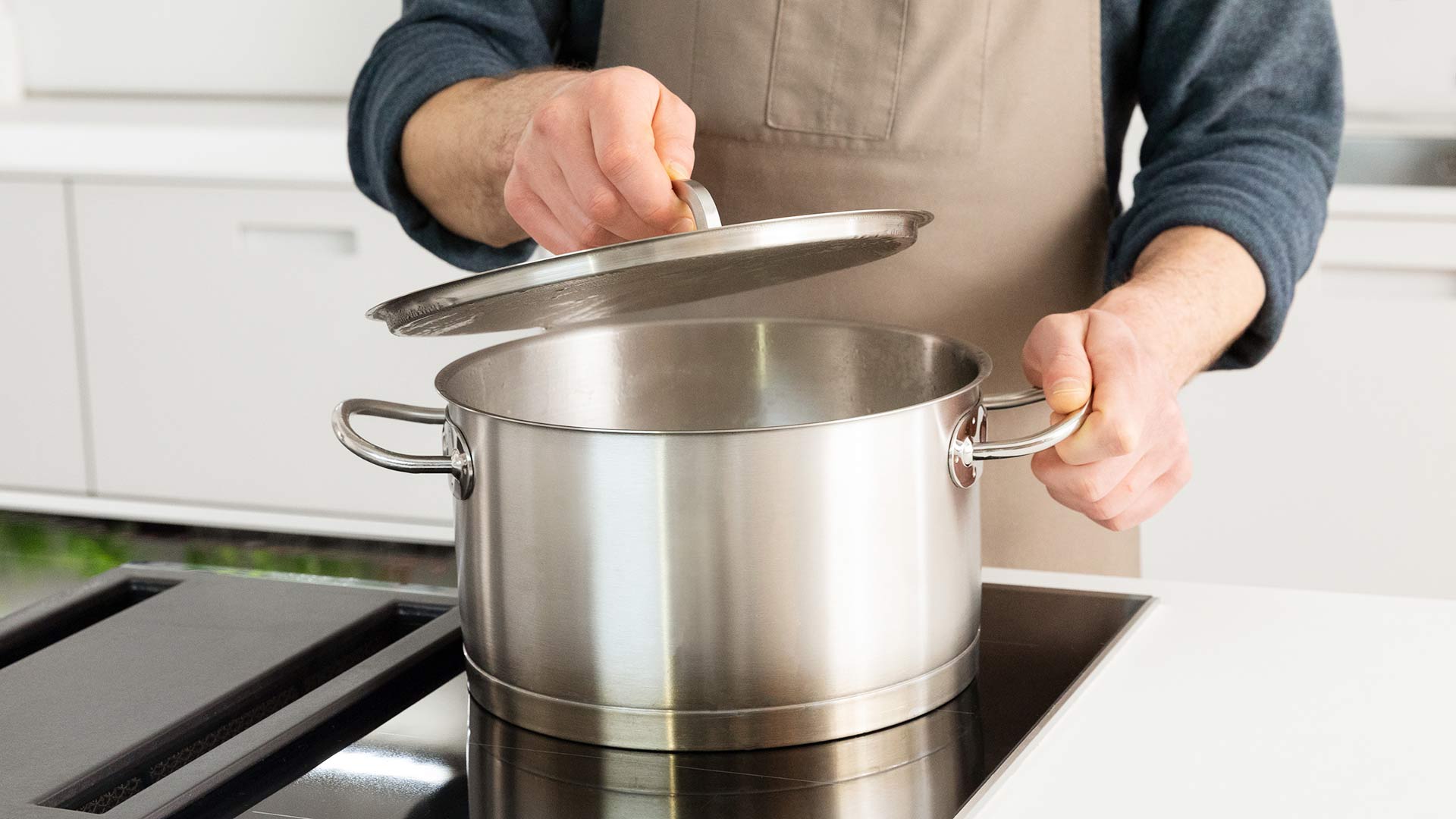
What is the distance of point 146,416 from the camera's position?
2.08 metres

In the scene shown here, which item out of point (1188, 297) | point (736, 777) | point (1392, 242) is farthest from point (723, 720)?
point (1392, 242)

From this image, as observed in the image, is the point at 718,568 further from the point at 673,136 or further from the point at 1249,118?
the point at 1249,118

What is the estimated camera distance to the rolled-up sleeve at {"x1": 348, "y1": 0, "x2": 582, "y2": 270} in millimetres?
967

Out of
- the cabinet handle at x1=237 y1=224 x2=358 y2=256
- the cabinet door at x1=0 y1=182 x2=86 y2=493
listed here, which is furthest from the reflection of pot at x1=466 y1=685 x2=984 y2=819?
the cabinet door at x1=0 y1=182 x2=86 y2=493

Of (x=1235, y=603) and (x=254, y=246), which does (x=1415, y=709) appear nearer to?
(x=1235, y=603)

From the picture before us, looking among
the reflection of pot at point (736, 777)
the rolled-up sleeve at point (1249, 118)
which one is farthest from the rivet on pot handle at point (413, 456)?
the rolled-up sleeve at point (1249, 118)

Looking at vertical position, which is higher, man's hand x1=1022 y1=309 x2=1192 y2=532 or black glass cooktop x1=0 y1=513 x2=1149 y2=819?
man's hand x1=1022 y1=309 x2=1192 y2=532

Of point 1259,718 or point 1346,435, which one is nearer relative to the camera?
point 1259,718

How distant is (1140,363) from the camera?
0.62 meters

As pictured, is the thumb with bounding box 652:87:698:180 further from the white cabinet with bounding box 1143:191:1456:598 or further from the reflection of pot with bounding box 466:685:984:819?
the white cabinet with bounding box 1143:191:1456:598

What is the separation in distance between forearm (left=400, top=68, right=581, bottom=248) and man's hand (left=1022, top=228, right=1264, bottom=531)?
0.35 metres

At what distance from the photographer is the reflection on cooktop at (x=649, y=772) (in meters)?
0.50

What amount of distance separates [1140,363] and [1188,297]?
0.79 ft

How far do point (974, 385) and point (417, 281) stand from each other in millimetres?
1438
